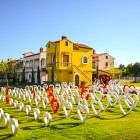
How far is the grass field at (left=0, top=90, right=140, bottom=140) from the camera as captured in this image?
1002 centimetres

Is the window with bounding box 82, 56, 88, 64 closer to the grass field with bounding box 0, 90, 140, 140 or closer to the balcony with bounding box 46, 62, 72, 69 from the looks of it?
the balcony with bounding box 46, 62, 72, 69

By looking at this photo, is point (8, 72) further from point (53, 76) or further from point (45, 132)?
point (45, 132)

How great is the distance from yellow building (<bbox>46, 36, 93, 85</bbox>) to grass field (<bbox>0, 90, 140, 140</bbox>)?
1064 inches

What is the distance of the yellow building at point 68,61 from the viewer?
41469 mm

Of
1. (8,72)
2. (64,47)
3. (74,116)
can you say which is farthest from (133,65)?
(74,116)

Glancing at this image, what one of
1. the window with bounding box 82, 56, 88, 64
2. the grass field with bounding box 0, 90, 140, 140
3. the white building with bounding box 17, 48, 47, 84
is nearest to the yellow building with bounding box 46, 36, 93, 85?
the window with bounding box 82, 56, 88, 64

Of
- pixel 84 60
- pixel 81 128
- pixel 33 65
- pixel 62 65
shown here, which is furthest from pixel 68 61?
pixel 81 128

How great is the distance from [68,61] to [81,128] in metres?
31.9

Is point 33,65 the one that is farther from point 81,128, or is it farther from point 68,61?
point 81,128

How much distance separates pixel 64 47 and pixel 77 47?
3.12 m

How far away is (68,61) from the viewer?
140 feet

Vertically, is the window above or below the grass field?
above

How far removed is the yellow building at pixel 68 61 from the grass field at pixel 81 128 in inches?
1064

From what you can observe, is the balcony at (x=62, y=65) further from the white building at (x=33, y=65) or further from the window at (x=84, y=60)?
the white building at (x=33, y=65)
